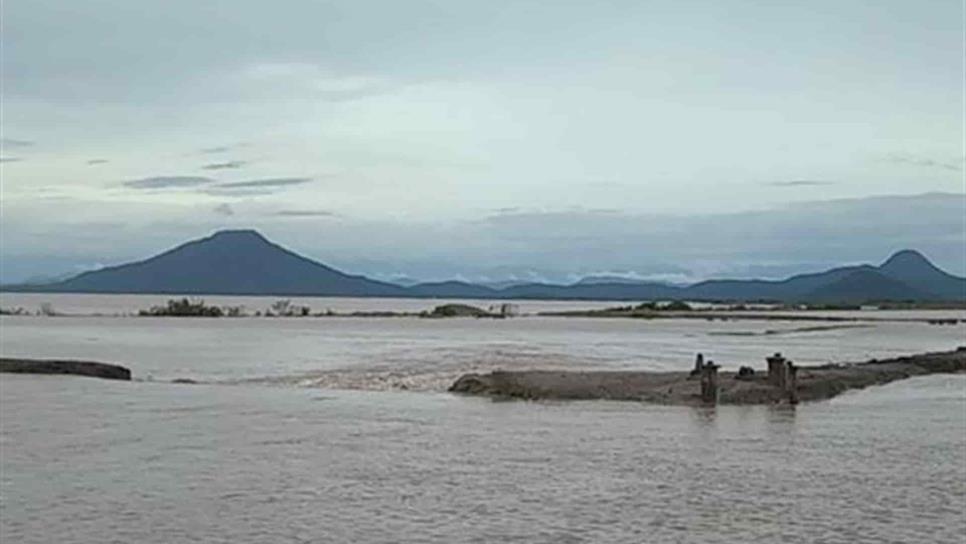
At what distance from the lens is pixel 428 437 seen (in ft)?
90.3

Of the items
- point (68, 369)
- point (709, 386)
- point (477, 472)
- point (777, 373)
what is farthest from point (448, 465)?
point (68, 369)

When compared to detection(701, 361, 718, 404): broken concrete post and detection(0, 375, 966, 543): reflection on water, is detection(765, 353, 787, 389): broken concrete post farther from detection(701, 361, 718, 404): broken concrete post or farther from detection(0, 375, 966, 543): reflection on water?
detection(701, 361, 718, 404): broken concrete post

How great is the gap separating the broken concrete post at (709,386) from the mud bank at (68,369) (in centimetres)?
1935

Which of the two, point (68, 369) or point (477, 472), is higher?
point (68, 369)

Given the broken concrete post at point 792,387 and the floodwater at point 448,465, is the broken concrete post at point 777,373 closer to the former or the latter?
the broken concrete post at point 792,387

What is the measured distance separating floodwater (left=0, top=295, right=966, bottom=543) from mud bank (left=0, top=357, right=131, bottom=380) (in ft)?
3.52

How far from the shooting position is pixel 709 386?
3453 cm

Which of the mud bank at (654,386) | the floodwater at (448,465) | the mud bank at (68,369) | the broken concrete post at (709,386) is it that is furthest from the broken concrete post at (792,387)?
the mud bank at (68,369)

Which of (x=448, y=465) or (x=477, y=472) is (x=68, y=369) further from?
(x=477, y=472)

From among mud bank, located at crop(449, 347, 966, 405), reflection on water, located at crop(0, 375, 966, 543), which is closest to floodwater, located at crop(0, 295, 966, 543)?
reflection on water, located at crop(0, 375, 966, 543)

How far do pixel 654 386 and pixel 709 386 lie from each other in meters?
3.17

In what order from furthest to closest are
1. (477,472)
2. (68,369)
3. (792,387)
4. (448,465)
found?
(68,369) < (792,387) < (448,465) < (477,472)

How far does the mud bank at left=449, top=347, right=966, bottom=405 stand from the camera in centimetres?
3550

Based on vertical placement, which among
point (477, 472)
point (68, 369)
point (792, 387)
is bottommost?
point (477, 472)
